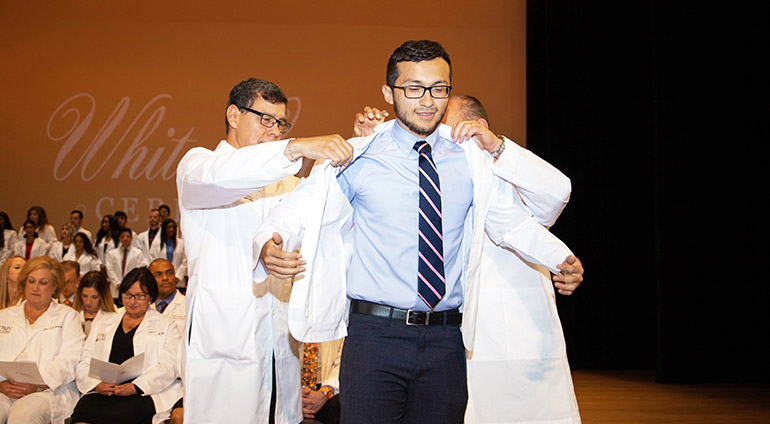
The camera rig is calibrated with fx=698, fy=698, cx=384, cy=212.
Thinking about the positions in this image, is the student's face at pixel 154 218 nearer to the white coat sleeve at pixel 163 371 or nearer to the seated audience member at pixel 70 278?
the seated audience member at pixel 70 278

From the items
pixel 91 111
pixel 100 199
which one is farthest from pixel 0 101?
pixel 100 199

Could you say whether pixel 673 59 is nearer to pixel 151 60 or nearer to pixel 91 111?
pixel 151 60

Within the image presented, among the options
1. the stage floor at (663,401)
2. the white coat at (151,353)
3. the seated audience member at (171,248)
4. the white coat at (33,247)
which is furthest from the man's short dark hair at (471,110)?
the white coat at (33,247)

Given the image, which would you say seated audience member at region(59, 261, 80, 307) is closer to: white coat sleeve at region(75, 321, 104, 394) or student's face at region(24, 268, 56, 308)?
student's face at region(24, 268, 56, 308)

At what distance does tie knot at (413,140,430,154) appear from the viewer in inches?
79.5

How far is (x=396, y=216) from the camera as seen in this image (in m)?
1.97

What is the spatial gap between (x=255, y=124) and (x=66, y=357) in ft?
6.34

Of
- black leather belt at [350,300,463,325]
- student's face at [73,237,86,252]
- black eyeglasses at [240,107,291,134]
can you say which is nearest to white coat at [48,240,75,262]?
student's face at [73,237,86,252]

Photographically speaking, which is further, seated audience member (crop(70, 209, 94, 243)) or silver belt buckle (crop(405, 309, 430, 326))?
seated audience member (crop(70, 209, 94, 243))

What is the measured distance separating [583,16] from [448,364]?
6.12 m

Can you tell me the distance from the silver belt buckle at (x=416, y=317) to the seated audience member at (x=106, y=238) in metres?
7.16

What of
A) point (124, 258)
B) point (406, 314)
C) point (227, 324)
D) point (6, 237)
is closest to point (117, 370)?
point (227, 324)

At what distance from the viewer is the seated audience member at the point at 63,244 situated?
8414 millimetres

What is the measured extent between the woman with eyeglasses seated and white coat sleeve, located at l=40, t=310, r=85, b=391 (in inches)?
1.9
